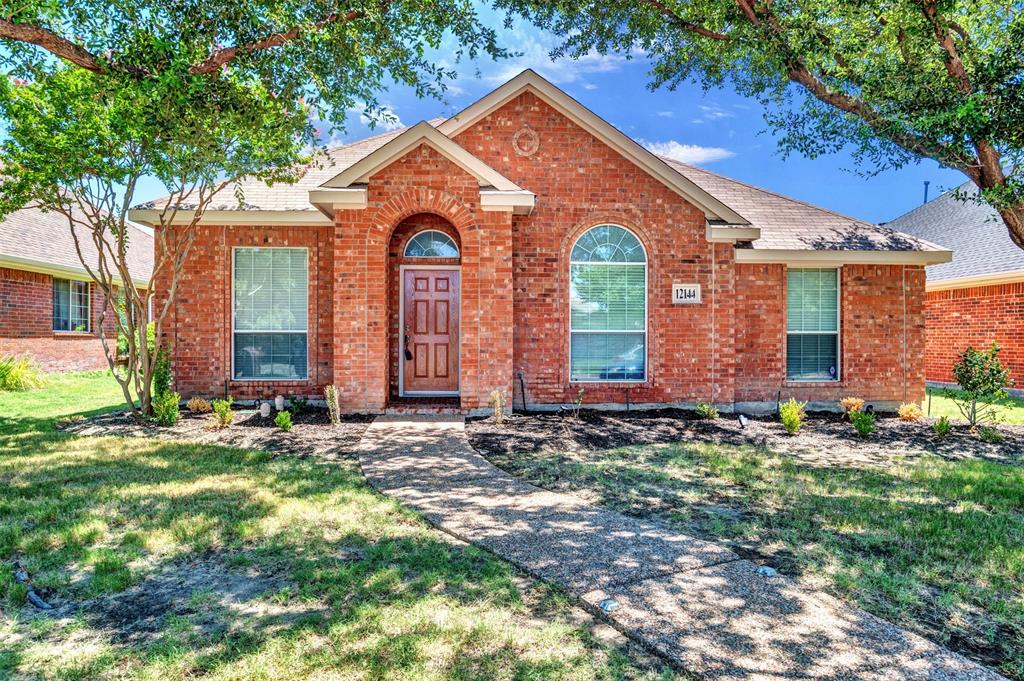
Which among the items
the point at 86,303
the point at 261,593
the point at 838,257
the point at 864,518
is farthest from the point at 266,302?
the point at 86,303

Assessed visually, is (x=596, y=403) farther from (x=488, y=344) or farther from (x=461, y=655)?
(x=461, y=655)

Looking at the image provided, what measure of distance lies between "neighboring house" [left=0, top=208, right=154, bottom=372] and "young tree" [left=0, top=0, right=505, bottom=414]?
252 inches

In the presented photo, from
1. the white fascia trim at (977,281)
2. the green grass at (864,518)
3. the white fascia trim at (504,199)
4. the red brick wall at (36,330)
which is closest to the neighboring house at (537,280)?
the white fascia trim at (504,199)

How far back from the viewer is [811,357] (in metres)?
10.4

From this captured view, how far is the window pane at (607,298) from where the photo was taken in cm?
960

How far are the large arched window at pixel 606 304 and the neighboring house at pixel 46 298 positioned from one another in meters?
12.5

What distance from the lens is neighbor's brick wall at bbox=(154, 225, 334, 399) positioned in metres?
9.41

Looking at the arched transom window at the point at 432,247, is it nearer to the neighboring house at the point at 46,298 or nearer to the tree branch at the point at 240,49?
the tree branch at the point at 240,49

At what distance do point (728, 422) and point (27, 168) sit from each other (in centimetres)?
1130

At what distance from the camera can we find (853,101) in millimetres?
9367

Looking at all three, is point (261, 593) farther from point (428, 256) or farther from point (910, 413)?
point (910, 413)

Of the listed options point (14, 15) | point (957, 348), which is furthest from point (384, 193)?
point (957, 348)

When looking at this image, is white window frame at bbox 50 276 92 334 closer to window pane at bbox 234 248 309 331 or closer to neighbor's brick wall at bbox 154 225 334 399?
neighbor's brick wall at bbox 154 225 334 399

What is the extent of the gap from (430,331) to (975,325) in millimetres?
14237
